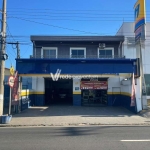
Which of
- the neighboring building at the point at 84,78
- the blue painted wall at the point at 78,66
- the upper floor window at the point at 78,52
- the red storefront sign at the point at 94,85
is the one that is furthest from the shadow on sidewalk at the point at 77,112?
the upper floor window at the point at 78,52

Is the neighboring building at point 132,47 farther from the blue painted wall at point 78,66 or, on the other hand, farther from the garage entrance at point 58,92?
the garage entrance at point 58,92

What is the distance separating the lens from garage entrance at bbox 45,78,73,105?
83.3 feet

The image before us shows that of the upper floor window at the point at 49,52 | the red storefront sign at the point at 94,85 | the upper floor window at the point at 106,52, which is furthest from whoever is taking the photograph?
the upper floor window at the point at 106,52

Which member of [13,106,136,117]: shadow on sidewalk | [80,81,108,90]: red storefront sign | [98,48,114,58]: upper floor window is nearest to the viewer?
[13,106,136,117]: shadow on sidewalk

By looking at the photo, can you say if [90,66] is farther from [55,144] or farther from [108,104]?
[55,144]

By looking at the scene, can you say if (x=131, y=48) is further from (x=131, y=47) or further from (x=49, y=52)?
(x=49, y=52)

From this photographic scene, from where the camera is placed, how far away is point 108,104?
23.0 meters

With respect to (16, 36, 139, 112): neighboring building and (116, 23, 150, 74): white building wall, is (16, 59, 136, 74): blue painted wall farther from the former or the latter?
(116, 23, 150, 74): white building wall

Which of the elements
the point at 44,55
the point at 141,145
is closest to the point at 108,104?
the point at 44,55

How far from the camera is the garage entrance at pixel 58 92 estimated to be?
999 inches

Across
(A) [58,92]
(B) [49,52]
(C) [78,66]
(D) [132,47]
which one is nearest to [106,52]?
(D) [132,47]

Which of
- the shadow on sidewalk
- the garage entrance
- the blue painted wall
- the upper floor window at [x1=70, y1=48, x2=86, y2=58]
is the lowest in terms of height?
the shadow on sidewalk

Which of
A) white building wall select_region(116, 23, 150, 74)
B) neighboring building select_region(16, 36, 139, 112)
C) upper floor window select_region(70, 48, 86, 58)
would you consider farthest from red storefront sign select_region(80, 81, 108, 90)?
white building wall select_region(116, 23, 150, 74)

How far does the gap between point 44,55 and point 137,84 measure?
11400mm
